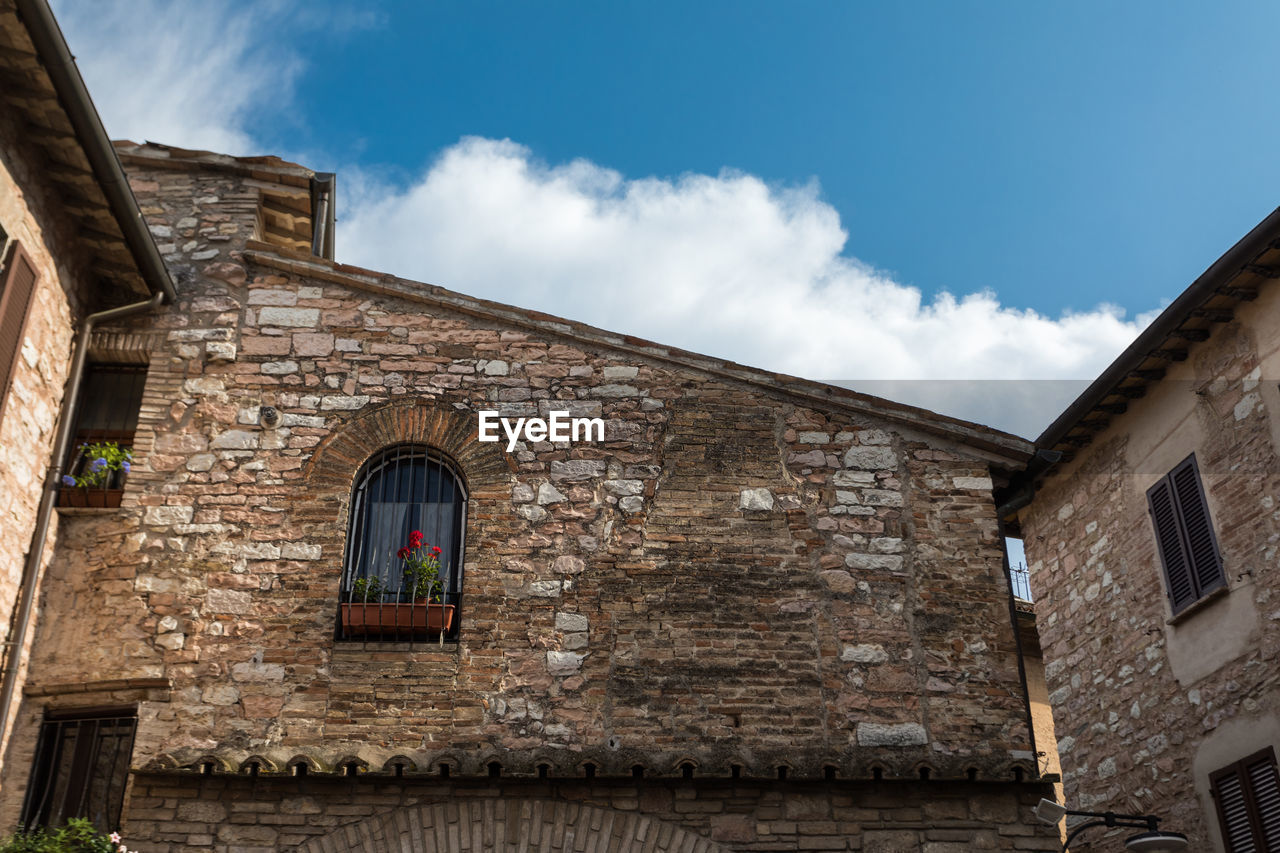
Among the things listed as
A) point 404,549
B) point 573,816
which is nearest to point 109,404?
point 404,549

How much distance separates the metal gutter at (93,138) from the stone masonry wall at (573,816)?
348cm

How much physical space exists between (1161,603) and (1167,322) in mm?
Answer: 2297

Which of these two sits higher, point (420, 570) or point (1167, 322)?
point (1167, 322)

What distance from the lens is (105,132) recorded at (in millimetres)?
7730

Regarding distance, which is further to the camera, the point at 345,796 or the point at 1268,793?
the point at 1268,793

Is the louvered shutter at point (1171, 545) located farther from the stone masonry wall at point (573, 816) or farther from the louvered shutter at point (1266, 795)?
the stone masonry wall at point (573, 816)

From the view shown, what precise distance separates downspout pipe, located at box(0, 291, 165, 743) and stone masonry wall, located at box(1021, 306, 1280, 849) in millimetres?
7679

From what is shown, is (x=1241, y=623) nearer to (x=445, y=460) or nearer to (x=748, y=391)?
(x=748, y=391)

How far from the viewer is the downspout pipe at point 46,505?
24.3 ft

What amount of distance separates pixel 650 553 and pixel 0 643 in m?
3.99

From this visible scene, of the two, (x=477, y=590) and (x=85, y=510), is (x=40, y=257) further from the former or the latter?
(x=477, y=590)

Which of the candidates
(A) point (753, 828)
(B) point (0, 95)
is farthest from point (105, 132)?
(A) point (753, 828)

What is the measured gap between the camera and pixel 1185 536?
9.37 m

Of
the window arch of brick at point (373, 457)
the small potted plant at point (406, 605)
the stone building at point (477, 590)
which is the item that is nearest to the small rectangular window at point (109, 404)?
the stone building at point (477, 590)
